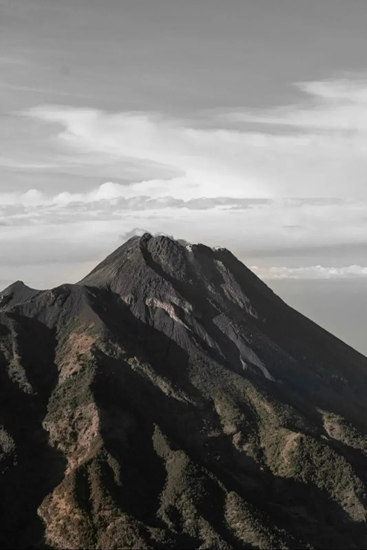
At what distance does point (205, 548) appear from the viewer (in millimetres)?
166750

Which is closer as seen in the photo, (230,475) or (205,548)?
(205,548)

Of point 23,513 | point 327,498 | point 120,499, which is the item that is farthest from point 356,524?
point 23,513

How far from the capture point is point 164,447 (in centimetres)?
19788

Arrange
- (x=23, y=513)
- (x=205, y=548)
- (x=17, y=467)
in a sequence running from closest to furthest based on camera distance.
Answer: (x=205, y=548) → (x=23, y=513) → (x=17, y=467)

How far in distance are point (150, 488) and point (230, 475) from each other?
2230 centimetres

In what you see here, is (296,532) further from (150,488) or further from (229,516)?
(150,488)

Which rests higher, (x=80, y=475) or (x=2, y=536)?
(x=80, y=475)

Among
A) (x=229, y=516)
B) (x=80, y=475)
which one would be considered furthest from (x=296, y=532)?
(x=80, y=475)

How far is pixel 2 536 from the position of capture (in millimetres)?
170625

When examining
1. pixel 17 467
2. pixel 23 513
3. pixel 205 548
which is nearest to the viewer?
pixel 205 548

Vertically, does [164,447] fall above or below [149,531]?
above

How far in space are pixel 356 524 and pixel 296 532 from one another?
1815cm

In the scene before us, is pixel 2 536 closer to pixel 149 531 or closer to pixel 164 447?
pixel 149 531

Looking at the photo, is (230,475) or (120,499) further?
(230,475)
